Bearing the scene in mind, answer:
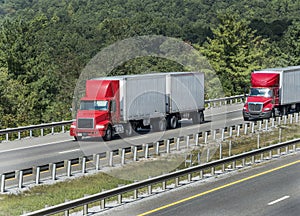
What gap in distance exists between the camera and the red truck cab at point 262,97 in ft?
165

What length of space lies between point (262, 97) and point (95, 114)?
675 inches

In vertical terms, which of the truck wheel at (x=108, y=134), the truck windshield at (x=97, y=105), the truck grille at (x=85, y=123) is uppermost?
the truck windshield at (x=97, y=105)

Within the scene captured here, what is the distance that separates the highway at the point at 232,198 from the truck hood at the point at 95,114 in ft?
41.0

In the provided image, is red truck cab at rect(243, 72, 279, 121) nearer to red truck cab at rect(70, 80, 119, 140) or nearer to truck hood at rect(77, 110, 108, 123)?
red truck cab at rect(70, 80, 119, 140)

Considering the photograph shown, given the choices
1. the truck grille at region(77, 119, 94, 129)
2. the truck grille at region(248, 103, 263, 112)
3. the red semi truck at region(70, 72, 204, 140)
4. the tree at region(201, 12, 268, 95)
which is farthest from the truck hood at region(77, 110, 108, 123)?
the tree at region(201, 12, 268, 95)

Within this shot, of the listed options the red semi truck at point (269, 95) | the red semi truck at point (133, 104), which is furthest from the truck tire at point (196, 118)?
the red semi truck at point (269, 95)

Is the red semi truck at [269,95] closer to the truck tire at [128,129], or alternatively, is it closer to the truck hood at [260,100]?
the truck hood at [260,100]

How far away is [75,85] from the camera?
344 feet

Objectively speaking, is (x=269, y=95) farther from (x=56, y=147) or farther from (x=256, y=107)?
(x=56, y=147)

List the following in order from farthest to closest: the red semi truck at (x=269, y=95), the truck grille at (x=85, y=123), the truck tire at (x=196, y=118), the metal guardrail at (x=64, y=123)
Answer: the red semi truck at (x=269, y=95), the truck tire at (x=196, y=118), the metal guardrail at (x=64, y=123), the truck grille at (x=85, y=123)

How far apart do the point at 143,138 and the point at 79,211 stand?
19154mm

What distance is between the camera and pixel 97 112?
38.2 metres

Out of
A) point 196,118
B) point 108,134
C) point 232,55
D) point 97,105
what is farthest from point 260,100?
point 232,55

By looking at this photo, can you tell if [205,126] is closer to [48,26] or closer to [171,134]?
[171,134]
